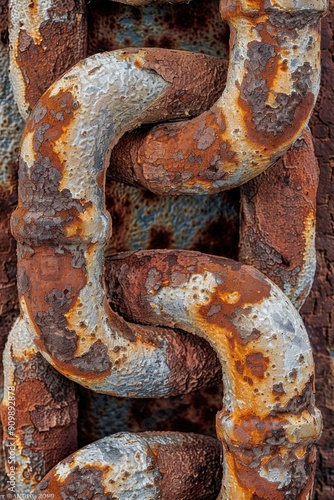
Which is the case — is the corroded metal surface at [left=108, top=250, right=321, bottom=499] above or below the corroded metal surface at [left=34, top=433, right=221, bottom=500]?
above

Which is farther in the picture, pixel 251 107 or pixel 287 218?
pixel 287 218

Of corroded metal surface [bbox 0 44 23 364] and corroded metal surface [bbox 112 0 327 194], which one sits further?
corroded metal surface [bbox 0 44 23 364]

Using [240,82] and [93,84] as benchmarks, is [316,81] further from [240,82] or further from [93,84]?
[93,84]

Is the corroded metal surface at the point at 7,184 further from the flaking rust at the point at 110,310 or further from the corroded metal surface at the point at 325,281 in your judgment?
the corroded metal surface at the point at 325,281

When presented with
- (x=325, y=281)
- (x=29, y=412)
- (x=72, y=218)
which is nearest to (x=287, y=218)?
(x=325, y=281)

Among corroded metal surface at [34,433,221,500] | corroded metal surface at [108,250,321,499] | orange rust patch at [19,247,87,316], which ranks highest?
orange rust patch at [19,247,87,316]

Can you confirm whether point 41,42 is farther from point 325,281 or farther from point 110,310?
point 325,281

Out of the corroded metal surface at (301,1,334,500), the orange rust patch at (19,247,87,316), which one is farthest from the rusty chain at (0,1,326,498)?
the corroded metal surface at (301,1,334,500)

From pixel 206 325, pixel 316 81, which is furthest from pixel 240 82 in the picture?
pixel 206 325

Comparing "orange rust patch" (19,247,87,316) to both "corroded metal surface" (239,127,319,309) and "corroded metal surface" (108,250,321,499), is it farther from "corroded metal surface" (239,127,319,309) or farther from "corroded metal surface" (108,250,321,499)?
"corroded metal surface" (239,127,319,309)
